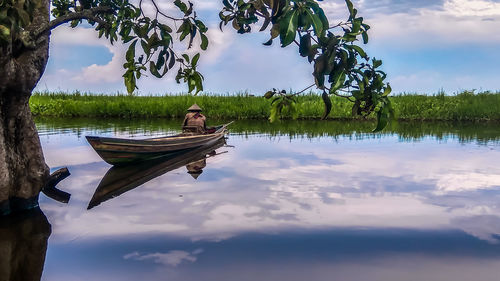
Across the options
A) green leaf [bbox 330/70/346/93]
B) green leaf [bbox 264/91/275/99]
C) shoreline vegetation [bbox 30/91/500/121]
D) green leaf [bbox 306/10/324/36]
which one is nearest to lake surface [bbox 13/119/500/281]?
green leaf [bbox 264/91/275/99]

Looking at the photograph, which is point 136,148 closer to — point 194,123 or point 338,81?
point 194,123

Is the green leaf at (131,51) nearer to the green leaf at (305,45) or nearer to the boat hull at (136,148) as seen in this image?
the green leaf at (305,45)

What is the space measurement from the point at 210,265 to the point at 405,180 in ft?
23.3

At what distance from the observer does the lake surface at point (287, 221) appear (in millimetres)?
5617

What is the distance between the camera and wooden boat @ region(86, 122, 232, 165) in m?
11.2

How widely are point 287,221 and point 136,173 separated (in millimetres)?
5586

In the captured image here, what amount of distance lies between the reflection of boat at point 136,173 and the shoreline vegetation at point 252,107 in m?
12.6

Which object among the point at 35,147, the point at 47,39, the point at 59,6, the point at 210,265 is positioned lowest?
the point at 210,265

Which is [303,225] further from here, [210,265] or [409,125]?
[409,125]

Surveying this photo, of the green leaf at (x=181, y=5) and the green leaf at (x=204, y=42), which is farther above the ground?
the green leaf at (x=181, y=5)

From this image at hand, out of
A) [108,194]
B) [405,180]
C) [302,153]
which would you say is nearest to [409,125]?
[302,153]

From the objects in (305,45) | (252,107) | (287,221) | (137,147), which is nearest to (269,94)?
(305,45)

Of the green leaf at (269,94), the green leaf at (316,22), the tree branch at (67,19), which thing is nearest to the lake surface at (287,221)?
the green leaf at (269,94)

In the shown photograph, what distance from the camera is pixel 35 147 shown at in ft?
25.5
